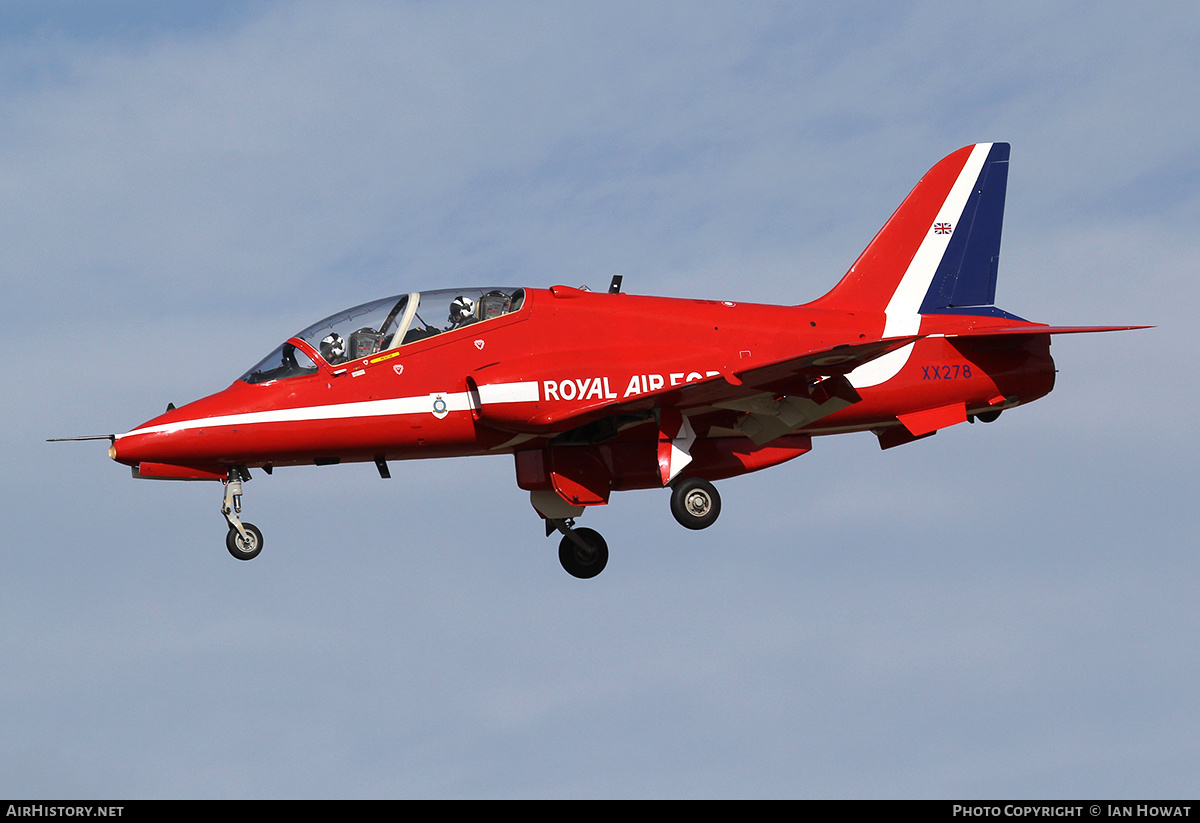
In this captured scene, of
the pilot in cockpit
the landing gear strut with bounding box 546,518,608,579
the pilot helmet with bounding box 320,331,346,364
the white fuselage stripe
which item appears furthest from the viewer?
the landing gear strut with bounding box 546,518,608,579

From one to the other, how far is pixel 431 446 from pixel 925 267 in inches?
389

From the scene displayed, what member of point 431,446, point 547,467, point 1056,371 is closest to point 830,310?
point 1056,371

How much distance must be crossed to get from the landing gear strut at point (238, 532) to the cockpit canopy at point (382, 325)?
1809 millimetres

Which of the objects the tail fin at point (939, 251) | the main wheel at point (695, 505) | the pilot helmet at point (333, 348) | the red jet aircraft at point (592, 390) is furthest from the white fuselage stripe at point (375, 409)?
the tail fin at point (939, 251)

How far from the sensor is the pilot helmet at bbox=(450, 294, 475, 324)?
25.8 meters

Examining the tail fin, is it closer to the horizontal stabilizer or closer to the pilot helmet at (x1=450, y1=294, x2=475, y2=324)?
the horizontal stabilizer

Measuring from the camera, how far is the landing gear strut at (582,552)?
28453 millimetres

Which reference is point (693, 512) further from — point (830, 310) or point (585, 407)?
point (830, 310)

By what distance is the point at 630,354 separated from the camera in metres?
26.1

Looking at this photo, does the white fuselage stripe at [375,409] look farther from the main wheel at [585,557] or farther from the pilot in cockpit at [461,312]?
the main wheel at [585,557]

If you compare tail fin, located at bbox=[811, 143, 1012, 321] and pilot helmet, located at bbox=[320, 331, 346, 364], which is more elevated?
tail fin, located at bbox=[811, 143, 1012, 321]

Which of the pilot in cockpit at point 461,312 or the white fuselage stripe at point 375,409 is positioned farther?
the pilot in cockpit at point 461,312

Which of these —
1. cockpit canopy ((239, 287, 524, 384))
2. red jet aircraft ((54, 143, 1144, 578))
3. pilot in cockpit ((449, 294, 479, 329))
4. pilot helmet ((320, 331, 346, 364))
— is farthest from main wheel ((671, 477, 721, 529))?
pilot helmet ((320, 331, 346, 364))

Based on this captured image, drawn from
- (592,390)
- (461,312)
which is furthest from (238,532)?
(592,390)
